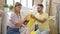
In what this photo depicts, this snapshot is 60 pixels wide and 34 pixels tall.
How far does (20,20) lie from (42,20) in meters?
0.27

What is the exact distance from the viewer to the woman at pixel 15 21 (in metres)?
1.74

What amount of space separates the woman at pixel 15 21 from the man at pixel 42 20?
208 millimetres

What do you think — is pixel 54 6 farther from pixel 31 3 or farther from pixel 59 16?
pixel 31 3

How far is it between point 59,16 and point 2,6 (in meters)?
0.66

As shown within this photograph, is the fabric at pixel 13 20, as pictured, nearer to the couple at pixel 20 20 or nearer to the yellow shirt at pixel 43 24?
the couple at pixel 20 20

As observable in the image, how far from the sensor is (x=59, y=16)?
1.85 m

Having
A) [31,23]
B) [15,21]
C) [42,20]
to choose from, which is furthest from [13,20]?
[42,20]

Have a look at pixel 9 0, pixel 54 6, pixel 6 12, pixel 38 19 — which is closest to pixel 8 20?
pixel 6 12

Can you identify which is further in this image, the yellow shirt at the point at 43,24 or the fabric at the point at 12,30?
the yellow shirt at the point at 43,24

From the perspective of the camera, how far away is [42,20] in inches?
73.5

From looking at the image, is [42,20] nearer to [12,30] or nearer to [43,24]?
[43,24]

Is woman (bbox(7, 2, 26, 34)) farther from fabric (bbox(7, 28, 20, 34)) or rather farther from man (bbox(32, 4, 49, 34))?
man (bbox(32, 4, 49, 34))

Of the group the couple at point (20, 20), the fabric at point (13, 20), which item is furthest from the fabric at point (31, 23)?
the fabric at point (13, 20)

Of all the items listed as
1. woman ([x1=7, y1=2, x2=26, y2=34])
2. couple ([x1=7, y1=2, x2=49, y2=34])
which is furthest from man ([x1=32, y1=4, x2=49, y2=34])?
woman ([x1=7, y1=2, x2=26, y2=34])
